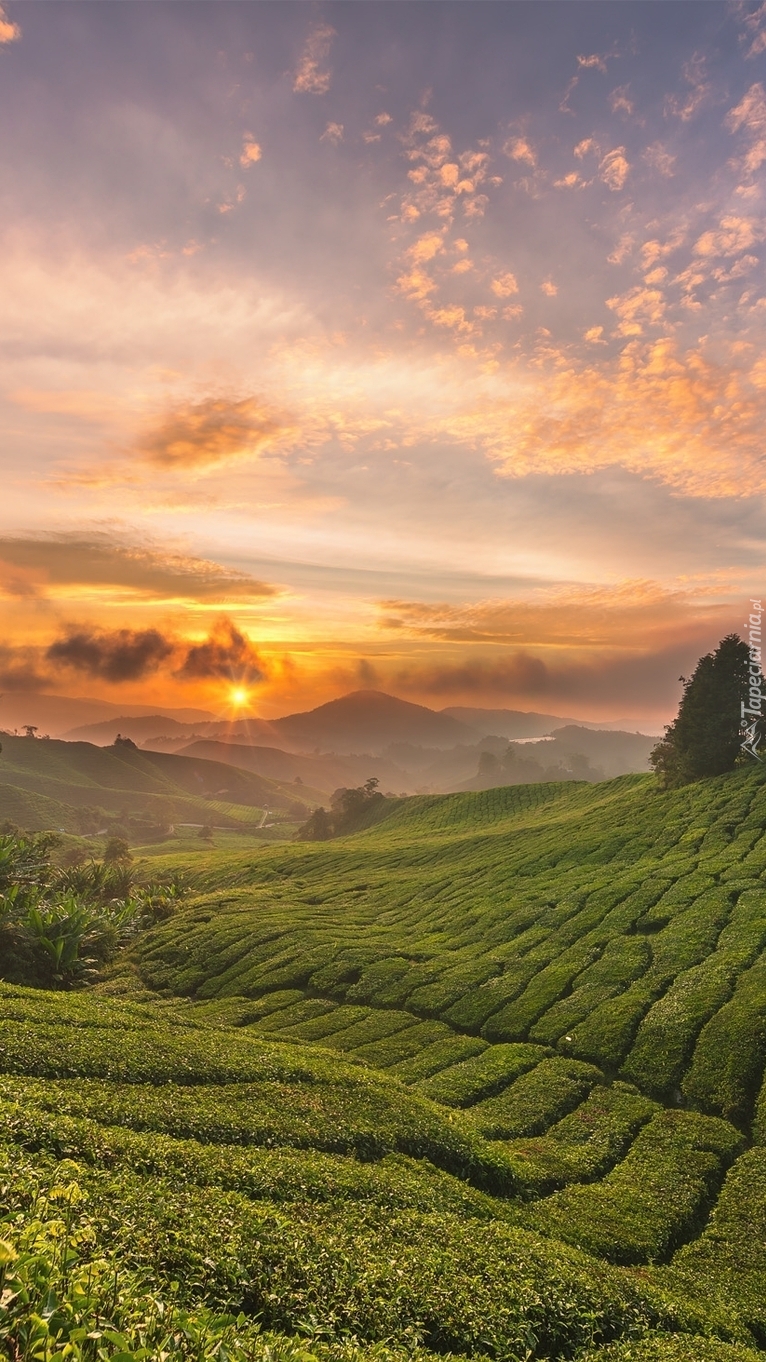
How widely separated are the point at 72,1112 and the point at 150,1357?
1229 centimetres

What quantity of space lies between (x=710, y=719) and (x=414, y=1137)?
63229 millimetres

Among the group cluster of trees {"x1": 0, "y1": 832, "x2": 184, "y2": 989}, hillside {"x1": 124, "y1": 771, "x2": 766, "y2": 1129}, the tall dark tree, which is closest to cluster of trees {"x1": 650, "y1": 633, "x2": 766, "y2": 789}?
the tall dark tree

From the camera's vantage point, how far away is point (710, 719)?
71.8m

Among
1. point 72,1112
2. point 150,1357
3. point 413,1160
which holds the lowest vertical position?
point 413,1160

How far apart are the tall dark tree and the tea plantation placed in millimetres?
19787

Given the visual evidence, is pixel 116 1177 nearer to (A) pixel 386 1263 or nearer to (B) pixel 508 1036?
(A) pixel 386 1263

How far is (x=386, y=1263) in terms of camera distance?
43.2 feet

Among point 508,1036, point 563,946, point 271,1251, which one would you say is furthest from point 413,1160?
point 563,946

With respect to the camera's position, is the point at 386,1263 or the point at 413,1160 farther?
the point at 413,1160

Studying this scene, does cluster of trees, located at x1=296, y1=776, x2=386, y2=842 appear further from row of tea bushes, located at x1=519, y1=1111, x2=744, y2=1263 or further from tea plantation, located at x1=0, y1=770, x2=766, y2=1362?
row of tea bushes, located at x1=519, y1=1111, x2=744, y2=1263

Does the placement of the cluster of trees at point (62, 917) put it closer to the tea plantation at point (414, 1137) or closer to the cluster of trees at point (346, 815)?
the tea plantation at point (414, 1137)

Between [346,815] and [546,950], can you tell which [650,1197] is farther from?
[346,815]

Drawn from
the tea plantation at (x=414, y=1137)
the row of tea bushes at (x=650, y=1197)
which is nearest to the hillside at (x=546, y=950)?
the tea plantation at (x=414, y=1137)

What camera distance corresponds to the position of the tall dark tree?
70.8m
